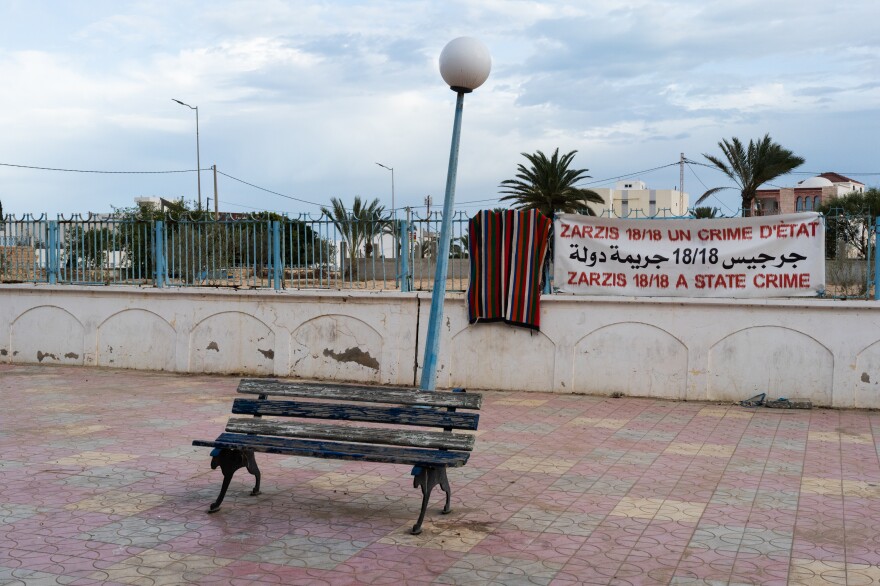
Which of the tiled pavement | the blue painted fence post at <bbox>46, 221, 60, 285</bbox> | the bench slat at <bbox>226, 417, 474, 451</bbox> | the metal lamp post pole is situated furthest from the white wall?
the bench slat at <bbox>226, 417, 474, 451</bbox>

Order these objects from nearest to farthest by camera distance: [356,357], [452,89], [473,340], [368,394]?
[368,394]
[452,89]
[473,340]
[356,357]

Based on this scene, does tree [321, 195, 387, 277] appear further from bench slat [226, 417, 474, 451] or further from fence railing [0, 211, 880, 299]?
bench slat [226, 417, 474, 451]

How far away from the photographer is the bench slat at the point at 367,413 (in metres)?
6.40

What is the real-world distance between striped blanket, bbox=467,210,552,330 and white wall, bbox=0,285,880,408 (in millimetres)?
237

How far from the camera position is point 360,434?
643 centimetres

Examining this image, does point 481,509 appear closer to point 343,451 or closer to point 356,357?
point 343,451

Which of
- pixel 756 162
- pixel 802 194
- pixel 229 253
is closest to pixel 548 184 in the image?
pixel 756 162

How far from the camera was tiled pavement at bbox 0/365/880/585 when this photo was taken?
524cm

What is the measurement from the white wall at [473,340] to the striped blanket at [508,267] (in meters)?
0.24

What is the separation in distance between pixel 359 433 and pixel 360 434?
0.04 ft

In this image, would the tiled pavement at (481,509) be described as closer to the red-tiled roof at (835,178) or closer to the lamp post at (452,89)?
the lamp post at (452,89)

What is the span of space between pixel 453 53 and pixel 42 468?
4.94 m

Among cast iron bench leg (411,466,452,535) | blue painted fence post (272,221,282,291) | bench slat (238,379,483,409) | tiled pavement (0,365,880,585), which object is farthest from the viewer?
blue painted fence post (272,221,282,291)

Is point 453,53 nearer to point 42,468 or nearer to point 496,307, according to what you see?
point 42,468
